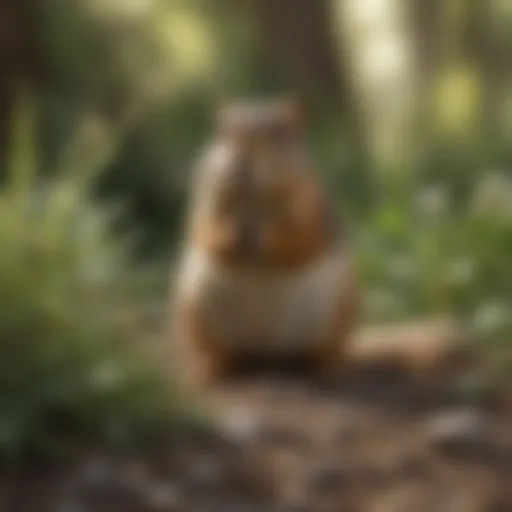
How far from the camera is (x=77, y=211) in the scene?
5.80 feet

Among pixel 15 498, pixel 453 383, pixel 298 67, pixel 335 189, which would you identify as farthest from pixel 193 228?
pixel 298 67

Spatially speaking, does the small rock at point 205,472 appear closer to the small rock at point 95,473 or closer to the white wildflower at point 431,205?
the small rock at point 95,473

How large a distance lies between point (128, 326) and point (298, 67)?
1.63 m

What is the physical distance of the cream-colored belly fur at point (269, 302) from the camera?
6.13 ft

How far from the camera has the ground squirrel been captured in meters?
1.84

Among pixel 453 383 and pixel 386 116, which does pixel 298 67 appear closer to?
pixel 386 116

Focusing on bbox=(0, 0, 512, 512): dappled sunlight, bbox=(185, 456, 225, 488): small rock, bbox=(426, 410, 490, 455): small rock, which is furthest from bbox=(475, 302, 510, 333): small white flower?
bbox=(185, 456, 225, 488): small rock

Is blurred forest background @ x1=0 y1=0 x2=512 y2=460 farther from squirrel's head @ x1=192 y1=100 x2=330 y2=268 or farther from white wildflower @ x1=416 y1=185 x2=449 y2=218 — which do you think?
squirrel's head @ x1=192 y1=100 x2=330 y2=268

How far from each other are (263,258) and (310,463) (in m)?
0.36

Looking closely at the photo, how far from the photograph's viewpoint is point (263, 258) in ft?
6.09

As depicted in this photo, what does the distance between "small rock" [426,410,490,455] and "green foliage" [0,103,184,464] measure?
0.32 m

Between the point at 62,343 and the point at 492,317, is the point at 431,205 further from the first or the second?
the point at 62,343

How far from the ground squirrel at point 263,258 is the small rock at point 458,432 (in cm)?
27

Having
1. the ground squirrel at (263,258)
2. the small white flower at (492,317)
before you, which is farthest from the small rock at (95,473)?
the small white flower at (492,317)
